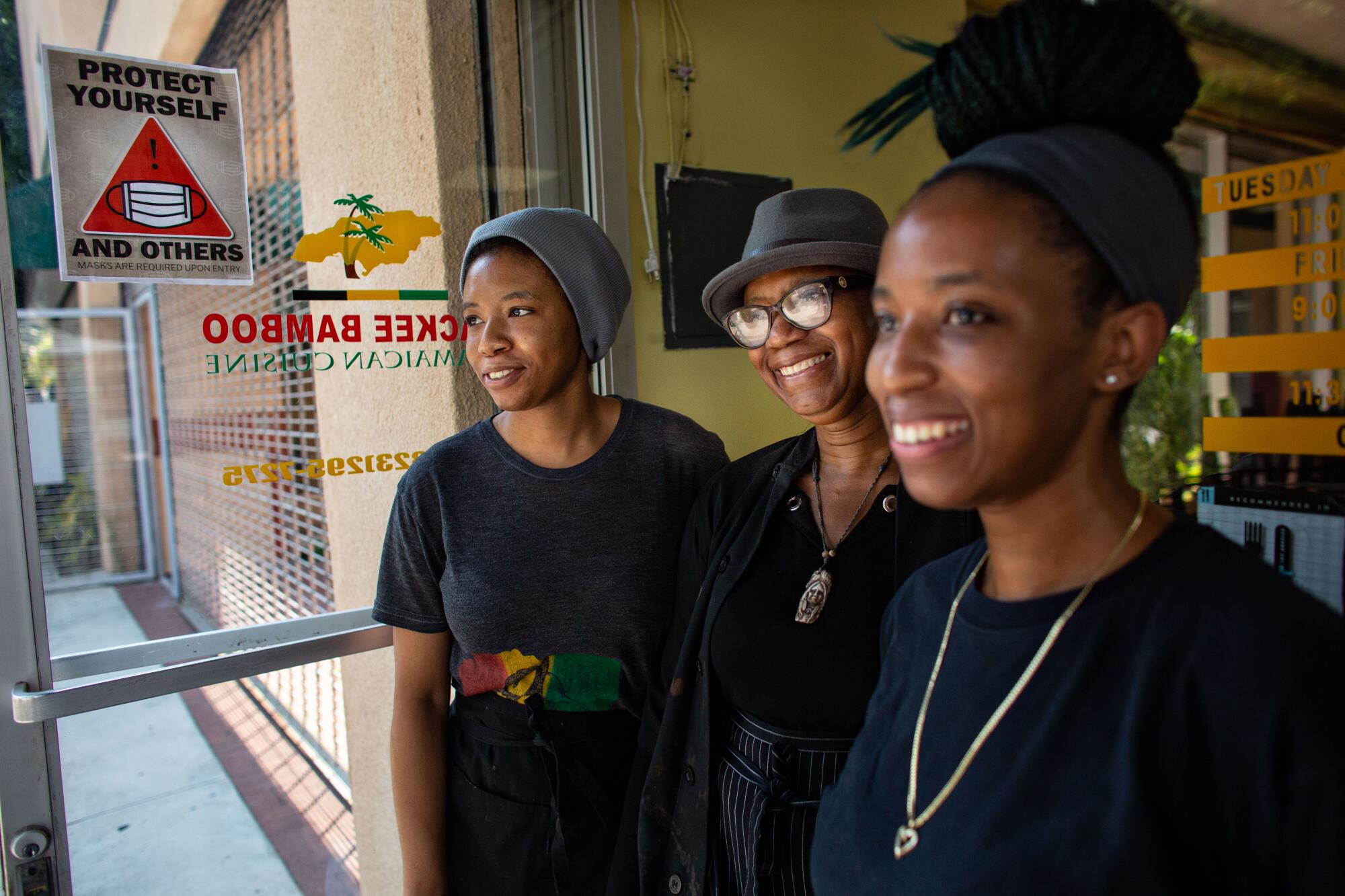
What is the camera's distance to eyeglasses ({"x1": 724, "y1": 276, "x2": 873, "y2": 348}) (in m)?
1.56

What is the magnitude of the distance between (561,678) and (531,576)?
0.22 metres

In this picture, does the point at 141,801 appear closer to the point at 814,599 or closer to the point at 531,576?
the point at 531,576

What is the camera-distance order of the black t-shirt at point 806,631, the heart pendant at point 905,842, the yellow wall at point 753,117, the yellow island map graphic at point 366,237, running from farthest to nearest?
the yellow wall at point 753,117
the yellow island map graphic at point 366,237
the black t-shirt at point 806,631
the heart pendant at point 905,842

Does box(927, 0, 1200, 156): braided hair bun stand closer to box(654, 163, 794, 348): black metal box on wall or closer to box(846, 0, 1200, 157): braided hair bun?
box(846, 0, 1200, 157): braided hair bun

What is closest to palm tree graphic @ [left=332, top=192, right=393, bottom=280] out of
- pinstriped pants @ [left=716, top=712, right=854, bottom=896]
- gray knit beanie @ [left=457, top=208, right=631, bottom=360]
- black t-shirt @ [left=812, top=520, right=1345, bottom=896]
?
gray knit beanie @ [left=457, top=208, right=631, bottom=360]

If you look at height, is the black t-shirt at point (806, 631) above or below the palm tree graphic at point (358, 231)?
below

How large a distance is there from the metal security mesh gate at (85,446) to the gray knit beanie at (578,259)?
3.29 ft

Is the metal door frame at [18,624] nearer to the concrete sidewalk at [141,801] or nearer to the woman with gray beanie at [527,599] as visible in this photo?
the concrete sidewalk at [141,801]

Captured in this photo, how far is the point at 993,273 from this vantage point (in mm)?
861

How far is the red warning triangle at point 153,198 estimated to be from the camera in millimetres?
1937

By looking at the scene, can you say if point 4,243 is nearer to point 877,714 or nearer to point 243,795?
point 243,795

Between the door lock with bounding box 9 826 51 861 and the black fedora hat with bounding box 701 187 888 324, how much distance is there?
1884 millimetres

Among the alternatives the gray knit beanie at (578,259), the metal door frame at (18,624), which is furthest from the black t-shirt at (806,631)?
the metal door frame at (18,624)

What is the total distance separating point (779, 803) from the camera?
4.54 ft
